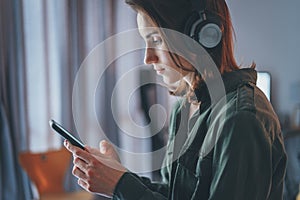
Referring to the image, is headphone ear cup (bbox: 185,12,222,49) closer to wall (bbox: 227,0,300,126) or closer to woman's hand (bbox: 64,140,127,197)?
woman's hand (bbox: 64,140,127,197)

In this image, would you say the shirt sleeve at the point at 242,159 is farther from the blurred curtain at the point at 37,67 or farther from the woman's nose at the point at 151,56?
the blurred curtain at the point at 37,67

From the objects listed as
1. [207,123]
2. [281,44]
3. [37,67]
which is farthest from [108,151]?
[281,44]

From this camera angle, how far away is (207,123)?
664mm

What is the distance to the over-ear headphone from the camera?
683mm

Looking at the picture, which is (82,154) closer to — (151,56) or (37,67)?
(151,56)

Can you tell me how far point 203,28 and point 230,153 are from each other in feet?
0.68

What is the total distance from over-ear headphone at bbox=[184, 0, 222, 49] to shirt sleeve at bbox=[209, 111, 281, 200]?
15 centimetres

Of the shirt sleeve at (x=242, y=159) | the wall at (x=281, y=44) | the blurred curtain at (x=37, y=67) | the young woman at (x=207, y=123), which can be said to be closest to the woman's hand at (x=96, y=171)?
the young woman at (x=207, y=123)

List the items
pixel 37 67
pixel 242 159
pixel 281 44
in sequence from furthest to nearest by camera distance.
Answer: pixel 281 44 → pixel 37 67 → pixel 242 159

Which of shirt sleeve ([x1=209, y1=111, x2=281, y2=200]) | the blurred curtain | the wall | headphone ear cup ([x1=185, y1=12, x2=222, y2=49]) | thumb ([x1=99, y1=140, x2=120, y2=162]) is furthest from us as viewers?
the wall

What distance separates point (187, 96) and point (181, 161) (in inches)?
5.9

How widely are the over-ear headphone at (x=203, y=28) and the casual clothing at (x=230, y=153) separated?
0.06 metres

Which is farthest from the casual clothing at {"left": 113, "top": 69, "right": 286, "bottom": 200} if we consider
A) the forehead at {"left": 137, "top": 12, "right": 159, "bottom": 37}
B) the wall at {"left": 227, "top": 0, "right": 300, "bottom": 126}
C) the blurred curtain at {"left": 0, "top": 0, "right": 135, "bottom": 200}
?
the wall at {"left": 227, "top": 0, "right": 300, "bottom": 126}

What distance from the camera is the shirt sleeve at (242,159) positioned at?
0.58 meters
